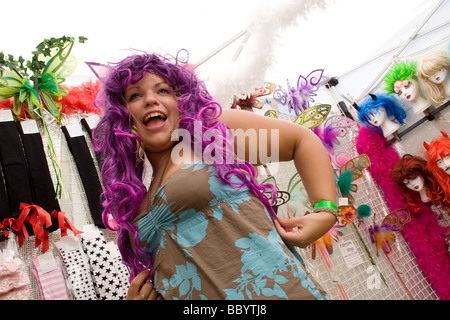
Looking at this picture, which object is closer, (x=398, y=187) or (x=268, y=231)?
(x=268, y=231)

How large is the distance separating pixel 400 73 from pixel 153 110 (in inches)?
102

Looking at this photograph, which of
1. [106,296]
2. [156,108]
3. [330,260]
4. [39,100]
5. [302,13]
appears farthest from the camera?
→ [330,260]

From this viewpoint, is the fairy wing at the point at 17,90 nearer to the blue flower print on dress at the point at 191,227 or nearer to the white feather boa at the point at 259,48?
the white feather boa at the point at 259,48

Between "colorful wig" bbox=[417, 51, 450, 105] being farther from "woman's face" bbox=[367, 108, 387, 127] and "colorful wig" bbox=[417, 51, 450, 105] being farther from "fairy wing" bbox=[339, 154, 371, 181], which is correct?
"fairy wing" bbox=[339, 154, 371, 181]

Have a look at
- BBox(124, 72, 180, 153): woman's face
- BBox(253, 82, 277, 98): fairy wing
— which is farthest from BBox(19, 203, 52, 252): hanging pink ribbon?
BBox(253, 82, 277, 98): fairy wing

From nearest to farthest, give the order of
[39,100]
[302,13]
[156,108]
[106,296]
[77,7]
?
[156,108], [302,13], [106,296], [77,7], [39,100]

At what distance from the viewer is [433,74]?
8.85 ft

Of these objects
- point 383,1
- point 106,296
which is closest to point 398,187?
point 383,1

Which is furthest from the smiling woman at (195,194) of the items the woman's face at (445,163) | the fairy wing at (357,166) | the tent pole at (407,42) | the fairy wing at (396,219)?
the tent pole at (407,42)

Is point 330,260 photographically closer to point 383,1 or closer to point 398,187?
point 398,187

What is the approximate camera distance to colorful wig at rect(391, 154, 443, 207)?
2.86 meters

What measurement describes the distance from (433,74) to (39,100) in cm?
289

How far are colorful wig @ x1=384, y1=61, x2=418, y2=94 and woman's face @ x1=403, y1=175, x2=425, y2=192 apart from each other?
0.79m

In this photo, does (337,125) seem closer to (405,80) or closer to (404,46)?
(405,80)
